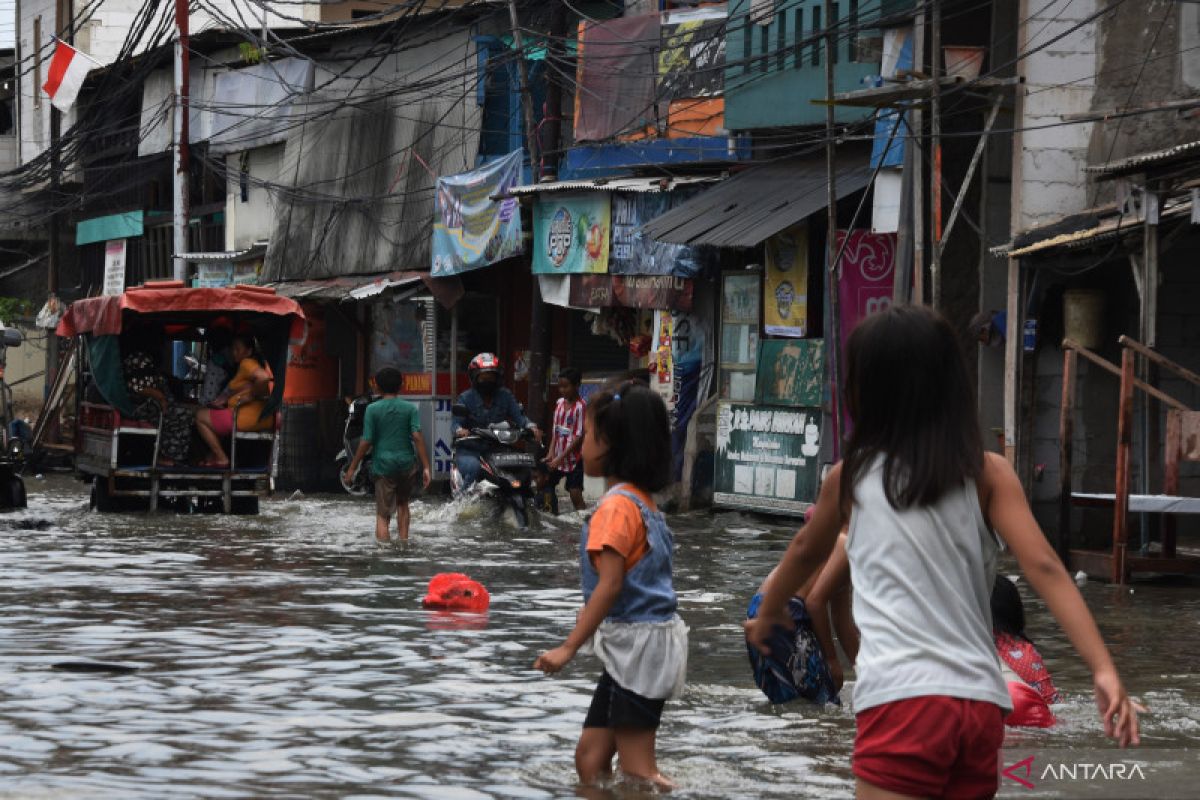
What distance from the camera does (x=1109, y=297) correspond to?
59.7 feet

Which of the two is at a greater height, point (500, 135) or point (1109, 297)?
point (500, 135)

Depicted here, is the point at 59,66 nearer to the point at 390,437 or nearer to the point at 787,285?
the point at 787,285

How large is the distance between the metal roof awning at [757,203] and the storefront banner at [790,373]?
1.56 metres

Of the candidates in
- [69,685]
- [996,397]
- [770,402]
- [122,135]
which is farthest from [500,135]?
[69,685]

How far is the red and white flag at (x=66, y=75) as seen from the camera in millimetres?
39000

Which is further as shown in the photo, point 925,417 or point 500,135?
point 500,135

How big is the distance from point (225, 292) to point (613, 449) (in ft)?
48.6

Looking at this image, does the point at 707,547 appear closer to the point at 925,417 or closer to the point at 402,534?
the point at 402,534

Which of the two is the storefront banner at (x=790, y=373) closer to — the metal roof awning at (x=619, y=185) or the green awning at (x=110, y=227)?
the metal roof awning at (x=619, y=185)

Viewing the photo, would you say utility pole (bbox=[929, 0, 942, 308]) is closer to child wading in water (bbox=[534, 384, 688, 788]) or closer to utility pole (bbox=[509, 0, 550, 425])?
utility pole (bbox=[509, 0, 550, 425])

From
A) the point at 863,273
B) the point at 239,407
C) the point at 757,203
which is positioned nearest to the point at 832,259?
the point at 863,273

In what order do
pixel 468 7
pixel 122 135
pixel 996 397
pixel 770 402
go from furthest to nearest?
1. pixel 122 135
2. pixel 468 7
3. pixel 770 402
4. pixel 996 397

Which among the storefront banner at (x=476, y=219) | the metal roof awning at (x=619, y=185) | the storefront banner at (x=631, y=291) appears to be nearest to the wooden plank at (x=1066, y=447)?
the storefront banner at (x=631, y=291)

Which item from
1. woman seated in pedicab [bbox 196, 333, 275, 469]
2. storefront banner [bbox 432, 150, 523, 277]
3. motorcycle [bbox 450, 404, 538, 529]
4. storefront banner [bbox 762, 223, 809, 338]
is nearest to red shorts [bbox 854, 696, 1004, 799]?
motorcycle [bbox 450, 404, 538, 529]
